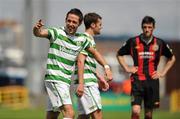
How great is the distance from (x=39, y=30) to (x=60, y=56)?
2.34ft

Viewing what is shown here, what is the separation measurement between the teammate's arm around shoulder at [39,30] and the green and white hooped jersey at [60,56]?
163 mm

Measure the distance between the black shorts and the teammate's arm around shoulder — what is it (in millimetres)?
3199

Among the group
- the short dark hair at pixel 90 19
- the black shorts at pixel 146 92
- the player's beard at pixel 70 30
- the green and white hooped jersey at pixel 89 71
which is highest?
the short dark hair at pixel 90 19

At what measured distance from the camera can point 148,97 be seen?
15656mm

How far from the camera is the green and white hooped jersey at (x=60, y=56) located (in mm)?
13000

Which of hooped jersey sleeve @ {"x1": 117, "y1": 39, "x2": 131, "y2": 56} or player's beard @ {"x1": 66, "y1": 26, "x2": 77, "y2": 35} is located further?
hooped jersey sleeve @ {"x1": 117, "y1": 39, "x2": 131, "y2": 56}

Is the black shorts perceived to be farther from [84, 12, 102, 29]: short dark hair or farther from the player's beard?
the player's beard

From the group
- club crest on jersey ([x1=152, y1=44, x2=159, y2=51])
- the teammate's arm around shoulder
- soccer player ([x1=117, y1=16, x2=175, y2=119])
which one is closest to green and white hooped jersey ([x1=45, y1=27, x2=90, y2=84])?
the teammate's arm around shoulder

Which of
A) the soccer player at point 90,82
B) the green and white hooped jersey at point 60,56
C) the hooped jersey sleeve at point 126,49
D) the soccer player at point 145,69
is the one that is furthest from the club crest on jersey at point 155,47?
the green and white hooped jersey at point 60,56

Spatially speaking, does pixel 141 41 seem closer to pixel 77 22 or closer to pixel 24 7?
pixel 77 22

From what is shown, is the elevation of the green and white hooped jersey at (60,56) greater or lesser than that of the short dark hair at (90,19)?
lesser

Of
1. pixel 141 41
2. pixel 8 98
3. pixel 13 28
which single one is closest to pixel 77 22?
pixel 141 41

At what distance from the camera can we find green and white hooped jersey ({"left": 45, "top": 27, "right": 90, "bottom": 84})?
1300 cm

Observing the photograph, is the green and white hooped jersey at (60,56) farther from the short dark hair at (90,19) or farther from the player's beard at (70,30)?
Result: the short dark hair at (90,19)
